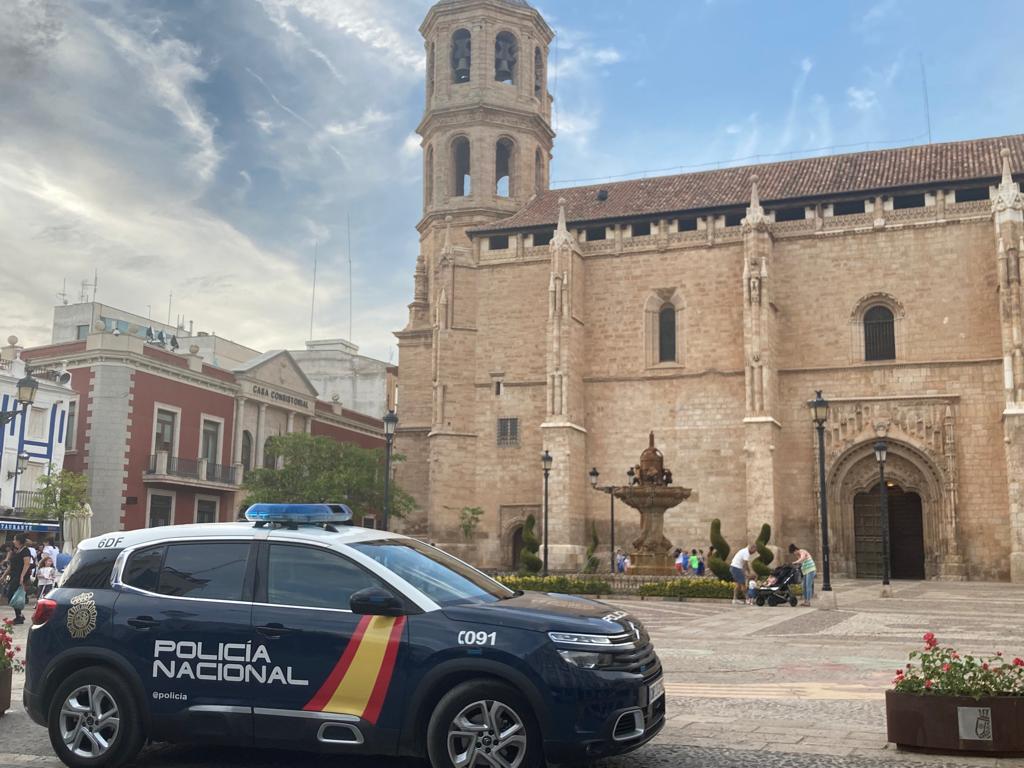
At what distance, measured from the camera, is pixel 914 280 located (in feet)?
114

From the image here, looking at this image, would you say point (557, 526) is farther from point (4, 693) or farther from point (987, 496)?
point (4, 693)

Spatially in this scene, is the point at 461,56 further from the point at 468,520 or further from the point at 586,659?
the point at 586,659

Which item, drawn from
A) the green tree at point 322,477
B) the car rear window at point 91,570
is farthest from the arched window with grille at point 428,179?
the car rear window at point 91,570

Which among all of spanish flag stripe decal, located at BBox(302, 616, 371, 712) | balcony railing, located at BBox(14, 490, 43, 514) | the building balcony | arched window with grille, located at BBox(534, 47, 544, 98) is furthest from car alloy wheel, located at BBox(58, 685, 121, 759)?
arched window with grille, located at BBox(534, 47, 544, 98)

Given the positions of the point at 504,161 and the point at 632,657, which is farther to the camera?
the point at 504,161

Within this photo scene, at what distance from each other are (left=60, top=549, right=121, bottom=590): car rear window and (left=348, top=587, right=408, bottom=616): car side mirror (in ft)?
6.10

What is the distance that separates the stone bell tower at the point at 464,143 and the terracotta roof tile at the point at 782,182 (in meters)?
2.80

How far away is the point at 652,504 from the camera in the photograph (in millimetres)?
26078

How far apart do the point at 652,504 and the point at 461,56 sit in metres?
27.9

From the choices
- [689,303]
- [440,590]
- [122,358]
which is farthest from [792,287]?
[440,590]

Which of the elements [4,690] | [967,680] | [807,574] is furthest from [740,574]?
[4,690]

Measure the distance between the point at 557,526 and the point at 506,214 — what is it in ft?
51.3

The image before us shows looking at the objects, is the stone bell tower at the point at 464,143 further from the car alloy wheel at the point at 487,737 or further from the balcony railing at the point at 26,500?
the car alloy wheel at the point at 487,737

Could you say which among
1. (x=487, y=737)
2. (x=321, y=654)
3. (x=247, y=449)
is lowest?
(x=487, y=737)
